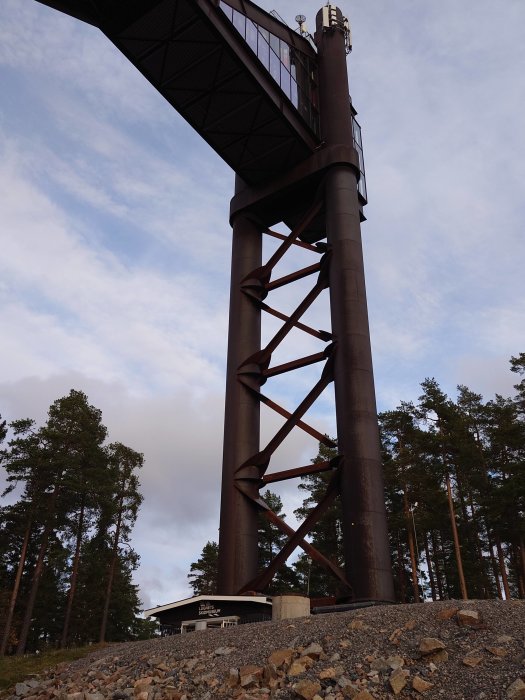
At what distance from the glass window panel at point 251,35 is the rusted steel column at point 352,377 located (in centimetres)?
468

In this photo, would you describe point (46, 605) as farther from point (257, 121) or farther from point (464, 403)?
point (257, 121)

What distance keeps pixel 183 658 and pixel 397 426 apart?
91.2 feet

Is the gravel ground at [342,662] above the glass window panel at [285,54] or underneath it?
underneath

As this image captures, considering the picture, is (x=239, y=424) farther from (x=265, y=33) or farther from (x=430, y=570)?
(x=430, y=570)

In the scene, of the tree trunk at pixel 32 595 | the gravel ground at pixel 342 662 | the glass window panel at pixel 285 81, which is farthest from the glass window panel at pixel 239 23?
the tree trunk at pixel 32 595

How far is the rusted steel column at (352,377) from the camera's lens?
681 inches

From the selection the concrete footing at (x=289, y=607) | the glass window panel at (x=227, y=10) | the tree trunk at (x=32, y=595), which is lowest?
the concrete footing at (x=289, y=607)

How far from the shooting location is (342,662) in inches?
388

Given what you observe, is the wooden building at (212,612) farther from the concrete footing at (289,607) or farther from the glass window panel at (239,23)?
the glass window panel at (239,23)

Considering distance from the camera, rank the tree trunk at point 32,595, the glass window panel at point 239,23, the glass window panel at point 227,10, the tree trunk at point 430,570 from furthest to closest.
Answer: the tree trunk at point 430,570 → the tree trunk at point 32,595 → the glass window panel at point 239,23 → the glass window panel at point 227,10

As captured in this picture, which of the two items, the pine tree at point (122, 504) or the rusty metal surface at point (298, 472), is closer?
the rusty metal surface at point (298, 472)

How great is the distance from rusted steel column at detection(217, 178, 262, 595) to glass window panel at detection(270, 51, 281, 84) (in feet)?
19.2

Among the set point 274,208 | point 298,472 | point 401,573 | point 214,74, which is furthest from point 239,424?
point 401,573

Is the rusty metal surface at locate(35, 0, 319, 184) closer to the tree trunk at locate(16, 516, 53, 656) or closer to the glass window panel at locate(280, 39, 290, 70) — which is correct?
the glass window panel at locate(280, 39, 290, 70)
